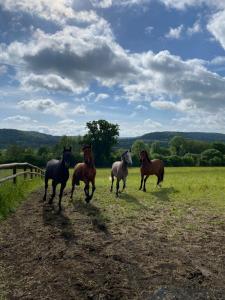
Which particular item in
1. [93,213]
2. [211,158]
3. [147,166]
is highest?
[147,166]

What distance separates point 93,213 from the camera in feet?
39.9

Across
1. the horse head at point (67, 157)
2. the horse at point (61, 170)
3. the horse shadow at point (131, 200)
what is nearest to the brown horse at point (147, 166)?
the horse shadow at point (131, 200)

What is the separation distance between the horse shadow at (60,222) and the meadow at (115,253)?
3 centimetres

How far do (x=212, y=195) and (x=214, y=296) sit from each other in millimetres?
12936

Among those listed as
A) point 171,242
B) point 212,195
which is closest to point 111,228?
point 171,242

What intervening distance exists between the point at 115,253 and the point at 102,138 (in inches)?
3404

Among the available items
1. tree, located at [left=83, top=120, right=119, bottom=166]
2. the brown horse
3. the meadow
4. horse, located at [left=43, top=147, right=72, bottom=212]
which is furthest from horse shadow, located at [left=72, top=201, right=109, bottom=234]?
tree, located at [left=83, top=120, right=119, bottom=166]

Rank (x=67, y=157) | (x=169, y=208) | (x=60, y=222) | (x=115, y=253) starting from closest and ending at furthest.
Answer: (x=115, y=253), (x=60, y=222), (x=67, y=157), (x=169, y=208)

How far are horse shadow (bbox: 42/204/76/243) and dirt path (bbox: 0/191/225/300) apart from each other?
3cm

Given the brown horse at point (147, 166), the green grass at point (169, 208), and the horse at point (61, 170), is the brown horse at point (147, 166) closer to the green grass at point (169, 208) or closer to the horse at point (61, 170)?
the green grass at point (169, 208)

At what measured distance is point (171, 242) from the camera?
855 cm

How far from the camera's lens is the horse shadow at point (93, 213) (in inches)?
395

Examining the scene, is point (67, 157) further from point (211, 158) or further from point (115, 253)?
point (211, 158)

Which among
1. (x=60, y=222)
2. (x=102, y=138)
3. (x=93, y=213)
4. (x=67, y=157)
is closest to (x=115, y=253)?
(x=60, y=222)
